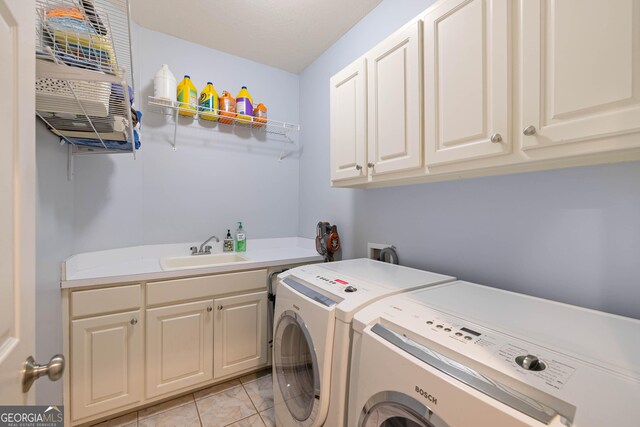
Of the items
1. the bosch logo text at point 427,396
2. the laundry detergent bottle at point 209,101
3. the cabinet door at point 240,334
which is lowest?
the cabinet door at point 240,334

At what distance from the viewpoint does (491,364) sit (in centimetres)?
63

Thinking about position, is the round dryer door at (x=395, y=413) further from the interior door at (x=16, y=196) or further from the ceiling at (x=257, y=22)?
the ceiling at (x=257, y=22)

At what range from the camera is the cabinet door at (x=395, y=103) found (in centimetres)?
126

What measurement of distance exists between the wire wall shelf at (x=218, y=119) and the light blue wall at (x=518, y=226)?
3.15 ft

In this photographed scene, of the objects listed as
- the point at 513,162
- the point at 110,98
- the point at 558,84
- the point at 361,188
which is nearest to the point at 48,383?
the point at 110,98

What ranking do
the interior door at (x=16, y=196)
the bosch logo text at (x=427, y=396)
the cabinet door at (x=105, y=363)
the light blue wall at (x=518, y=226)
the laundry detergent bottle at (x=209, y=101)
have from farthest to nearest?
the laundry detergent bottle at (x=209, y=101) < the cabinet door at (x=105, y=363) < the light blue wall at (x=518, y=226) < the bosch logo text at (x=427, y=396) < the interior door at (x=16, y=196)

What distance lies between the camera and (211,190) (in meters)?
2.40

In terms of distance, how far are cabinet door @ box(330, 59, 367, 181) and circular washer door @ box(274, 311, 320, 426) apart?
0.93 metres

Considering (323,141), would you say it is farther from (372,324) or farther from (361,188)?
(372,324)

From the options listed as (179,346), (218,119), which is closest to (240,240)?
(179,346)

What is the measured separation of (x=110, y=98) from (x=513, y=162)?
176 centimetres

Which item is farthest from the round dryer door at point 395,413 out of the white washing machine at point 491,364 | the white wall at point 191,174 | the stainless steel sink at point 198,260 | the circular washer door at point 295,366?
the white wall at point 191,174

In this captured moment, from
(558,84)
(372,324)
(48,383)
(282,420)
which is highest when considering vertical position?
(558,84)

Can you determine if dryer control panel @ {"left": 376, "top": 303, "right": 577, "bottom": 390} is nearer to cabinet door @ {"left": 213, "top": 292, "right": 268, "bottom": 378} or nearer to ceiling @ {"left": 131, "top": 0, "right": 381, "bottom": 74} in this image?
cabinet door @ {"left": 213, "top": 292, "right": 268, "bottom": 378}
